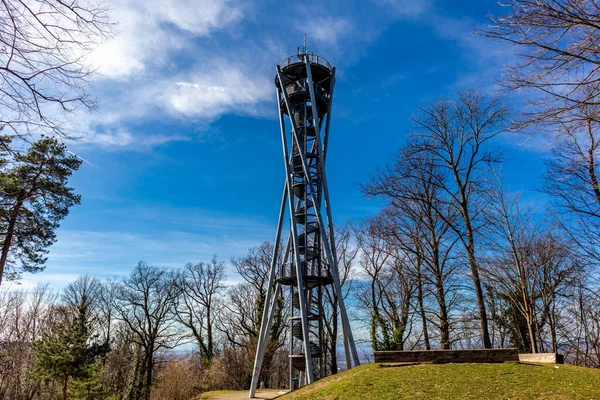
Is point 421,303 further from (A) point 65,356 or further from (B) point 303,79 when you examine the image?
(A) point 65,356

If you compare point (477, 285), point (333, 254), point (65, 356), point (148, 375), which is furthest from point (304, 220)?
point (148, 375)

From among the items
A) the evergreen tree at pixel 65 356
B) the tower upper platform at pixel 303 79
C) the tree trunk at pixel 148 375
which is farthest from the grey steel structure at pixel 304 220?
the tree trunk at pixel 148 375

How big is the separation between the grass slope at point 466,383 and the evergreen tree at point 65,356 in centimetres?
1724

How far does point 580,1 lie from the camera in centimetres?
371

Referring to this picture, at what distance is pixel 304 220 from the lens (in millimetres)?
15898

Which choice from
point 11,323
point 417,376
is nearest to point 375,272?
point 417,376

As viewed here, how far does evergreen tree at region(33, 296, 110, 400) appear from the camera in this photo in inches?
781

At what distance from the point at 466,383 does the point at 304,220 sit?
9442 millimetres

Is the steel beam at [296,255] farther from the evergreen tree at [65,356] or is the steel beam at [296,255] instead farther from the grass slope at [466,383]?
the evergreen tree at [65,356]

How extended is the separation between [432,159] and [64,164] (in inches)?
655

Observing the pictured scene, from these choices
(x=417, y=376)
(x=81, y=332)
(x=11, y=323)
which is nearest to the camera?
(x=417, y=376)

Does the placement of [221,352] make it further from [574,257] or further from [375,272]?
[574,257]

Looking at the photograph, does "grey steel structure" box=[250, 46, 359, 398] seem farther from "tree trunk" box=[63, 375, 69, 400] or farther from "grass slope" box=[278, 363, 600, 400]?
"tree trunk" box=[63, 375, 69, 400]

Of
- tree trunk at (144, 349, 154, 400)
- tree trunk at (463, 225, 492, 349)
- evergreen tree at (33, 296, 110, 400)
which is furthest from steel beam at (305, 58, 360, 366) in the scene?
tree trunk at (144, 349, 154, 400)
